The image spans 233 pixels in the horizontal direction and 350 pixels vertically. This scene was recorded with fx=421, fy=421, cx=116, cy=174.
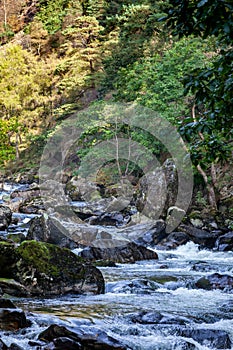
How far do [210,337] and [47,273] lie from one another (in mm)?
3931

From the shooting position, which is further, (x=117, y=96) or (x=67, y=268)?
(x=117, y=96)

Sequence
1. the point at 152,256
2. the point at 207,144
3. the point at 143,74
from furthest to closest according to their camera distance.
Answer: the point at 143,74, the point at 152,256, the point at 207,144

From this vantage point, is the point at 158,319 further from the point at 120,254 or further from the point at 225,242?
the point at 225,242

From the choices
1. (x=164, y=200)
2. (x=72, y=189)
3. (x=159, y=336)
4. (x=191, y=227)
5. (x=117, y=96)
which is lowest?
(x=159, y=336)

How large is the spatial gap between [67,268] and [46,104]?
35.5m

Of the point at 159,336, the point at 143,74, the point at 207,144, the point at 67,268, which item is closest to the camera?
the point at 207,144

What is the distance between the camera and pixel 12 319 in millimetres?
6352

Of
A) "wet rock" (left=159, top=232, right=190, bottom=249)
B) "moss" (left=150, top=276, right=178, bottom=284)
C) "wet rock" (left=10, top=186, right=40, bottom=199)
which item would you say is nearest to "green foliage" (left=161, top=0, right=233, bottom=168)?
"moss" (left=150, top=276, right=178, bottom=284)

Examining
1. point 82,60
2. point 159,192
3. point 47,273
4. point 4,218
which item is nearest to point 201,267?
point 47,273

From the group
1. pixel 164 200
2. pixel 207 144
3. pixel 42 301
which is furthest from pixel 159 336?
pixel 164 200

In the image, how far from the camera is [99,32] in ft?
127

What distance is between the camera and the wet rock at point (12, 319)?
20.5 ft

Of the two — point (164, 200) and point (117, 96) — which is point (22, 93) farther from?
point (164, 200)

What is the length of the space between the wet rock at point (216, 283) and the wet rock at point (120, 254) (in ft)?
13.2
